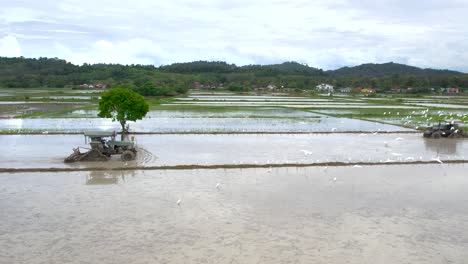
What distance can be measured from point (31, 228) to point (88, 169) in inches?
217

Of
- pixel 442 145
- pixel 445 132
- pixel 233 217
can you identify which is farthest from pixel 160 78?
pixel 233 217

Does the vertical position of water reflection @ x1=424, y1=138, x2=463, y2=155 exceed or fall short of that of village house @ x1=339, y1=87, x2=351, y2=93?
it falls short

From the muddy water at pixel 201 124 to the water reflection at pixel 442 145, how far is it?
4.39 meters

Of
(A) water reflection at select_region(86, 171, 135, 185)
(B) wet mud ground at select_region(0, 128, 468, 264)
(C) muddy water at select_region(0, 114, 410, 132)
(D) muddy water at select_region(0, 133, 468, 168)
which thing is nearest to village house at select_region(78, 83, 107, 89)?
(C) muddy water at select_region(0, 114, 410, 132)

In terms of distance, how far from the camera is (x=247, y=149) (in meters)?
19.4

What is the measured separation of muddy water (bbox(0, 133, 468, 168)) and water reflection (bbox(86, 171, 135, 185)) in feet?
3.23

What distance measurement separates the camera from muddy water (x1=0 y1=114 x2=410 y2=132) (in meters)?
25.8

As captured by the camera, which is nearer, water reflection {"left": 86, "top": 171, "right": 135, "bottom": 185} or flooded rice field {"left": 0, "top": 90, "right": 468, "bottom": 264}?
flooded rice field {"left": 0, "top": 90, "right": 468, "bottom": 264}

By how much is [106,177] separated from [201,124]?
14471mm

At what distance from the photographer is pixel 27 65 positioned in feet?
373

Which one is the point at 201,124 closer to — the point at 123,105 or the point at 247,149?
the point at 123,105

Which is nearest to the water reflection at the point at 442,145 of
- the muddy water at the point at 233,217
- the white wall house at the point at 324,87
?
the muddy water at the point at 233,217

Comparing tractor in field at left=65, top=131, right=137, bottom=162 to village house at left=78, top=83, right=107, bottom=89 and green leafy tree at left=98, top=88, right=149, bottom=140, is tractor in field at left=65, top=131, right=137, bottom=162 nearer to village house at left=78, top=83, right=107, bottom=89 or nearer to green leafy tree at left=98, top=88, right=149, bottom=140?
green leafy tree at left=98, top=88, right=149, bottom=140

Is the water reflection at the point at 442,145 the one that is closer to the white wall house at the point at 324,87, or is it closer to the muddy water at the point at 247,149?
the muddy water at the point at 247,149
